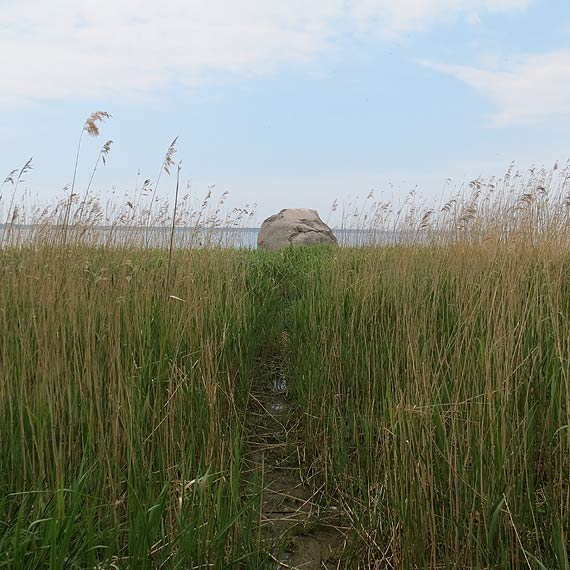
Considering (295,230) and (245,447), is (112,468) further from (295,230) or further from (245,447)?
(295,230)

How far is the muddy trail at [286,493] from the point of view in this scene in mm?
1874

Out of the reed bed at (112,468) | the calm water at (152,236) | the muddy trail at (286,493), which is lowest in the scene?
the muddy trail at (286,493)

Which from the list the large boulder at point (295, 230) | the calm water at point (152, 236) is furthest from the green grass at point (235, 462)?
the large boulder at point (295, 230)

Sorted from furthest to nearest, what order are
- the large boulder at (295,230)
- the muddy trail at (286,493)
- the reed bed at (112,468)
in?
1. the large boulder at (295,230)
2. the muddy trail at (286,493)
3. the reed bed at (112,468)

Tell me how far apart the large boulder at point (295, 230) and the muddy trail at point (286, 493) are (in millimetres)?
7705

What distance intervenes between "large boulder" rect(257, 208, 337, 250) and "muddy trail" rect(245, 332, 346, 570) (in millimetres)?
7705

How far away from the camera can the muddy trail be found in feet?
6.15

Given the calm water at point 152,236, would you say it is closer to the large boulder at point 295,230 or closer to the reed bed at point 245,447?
the reed bed at point 245,447

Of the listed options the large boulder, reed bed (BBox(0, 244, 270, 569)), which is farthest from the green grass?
the large boulder

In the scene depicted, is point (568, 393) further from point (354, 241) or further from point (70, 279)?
point (354, 241)

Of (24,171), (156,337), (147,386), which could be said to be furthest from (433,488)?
(24,171)

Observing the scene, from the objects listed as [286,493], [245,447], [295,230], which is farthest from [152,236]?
[295,230]

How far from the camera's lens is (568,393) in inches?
64.1

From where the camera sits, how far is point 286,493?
2352 mm
